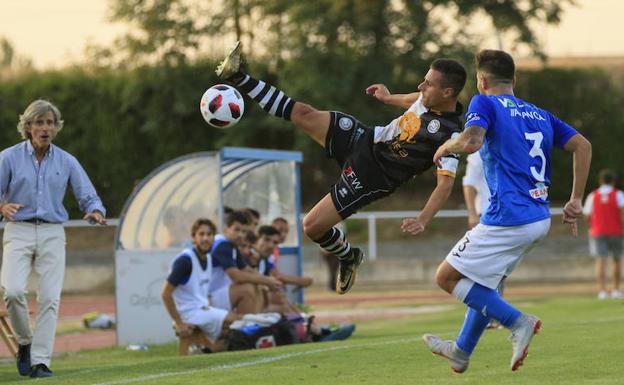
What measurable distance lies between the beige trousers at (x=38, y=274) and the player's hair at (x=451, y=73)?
3890 mm

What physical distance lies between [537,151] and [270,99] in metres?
2.26

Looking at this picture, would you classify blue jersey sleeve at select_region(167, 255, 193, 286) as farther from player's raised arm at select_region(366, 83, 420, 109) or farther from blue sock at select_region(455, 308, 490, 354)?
blue sock at select_region(455, 308, 490, 354)

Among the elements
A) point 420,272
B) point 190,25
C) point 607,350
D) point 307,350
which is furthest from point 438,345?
point 190,25

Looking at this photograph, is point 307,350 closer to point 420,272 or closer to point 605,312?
point 605,312

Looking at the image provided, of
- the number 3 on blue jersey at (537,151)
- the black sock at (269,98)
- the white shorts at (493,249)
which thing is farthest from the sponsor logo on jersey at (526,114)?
the black sock at (269,98)

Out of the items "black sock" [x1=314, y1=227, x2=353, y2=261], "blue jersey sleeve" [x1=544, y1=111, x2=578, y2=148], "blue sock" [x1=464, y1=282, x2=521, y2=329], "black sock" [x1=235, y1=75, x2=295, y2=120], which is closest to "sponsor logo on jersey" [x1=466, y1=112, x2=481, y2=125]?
"blue jersey sleeve" [x1=544, y1=111, x2=578, y2=148]

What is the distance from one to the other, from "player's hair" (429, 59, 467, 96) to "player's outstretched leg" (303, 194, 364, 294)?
4.25 ft

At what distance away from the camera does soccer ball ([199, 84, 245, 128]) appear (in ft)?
33.4

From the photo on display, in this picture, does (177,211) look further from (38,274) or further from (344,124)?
(344,124)

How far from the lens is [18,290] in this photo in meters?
11.2

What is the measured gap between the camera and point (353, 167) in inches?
396

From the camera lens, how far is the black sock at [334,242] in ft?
33.6

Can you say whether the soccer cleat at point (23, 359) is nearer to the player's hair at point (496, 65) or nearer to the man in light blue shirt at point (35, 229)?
the man in light blue shirt at point (35, 229)

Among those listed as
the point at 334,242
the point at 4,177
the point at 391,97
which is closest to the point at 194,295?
the point at 4,177
